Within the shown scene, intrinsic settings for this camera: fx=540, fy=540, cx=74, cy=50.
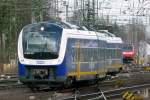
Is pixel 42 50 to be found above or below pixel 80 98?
above

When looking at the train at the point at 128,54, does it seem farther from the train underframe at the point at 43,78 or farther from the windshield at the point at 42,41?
the train underframe at the point at 43,78

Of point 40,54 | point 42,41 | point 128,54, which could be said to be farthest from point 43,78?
point 128,54

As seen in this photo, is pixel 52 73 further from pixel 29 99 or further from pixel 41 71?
pixel 29 99

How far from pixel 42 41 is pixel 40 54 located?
606 millimetres

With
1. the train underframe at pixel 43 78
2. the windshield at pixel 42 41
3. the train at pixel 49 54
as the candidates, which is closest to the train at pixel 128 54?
the train at pixel 49 54

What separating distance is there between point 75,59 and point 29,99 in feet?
16.1

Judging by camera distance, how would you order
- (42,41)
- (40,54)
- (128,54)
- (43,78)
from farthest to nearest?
(128,54), (42,41), (40,54), (43,78)

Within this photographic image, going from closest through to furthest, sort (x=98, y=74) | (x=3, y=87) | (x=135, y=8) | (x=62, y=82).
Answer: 1. (x=62, y=82)
2. (x=3, y=87)
3. (x=98, y=74)
4. (x=135, y=8)

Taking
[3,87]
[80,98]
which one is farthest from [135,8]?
[80,98]

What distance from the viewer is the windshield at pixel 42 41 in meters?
23.3

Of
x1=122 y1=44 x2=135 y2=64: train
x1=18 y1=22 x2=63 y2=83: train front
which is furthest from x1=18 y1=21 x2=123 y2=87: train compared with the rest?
x1=122 y1=44 x2=135 y2=64: train

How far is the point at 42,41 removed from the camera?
77.3ft

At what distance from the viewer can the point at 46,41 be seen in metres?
23.5

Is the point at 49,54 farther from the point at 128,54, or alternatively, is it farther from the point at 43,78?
the point at 128,54
